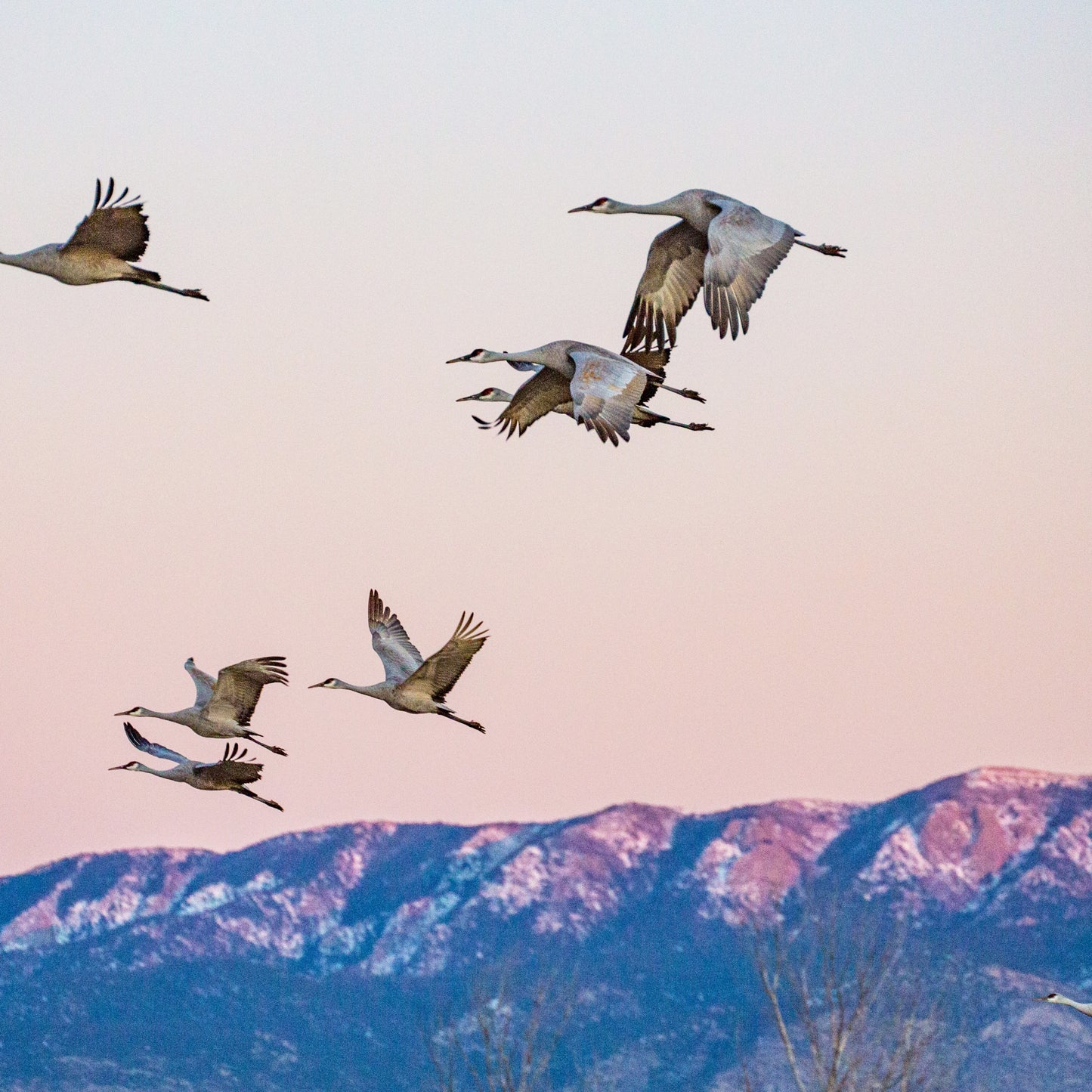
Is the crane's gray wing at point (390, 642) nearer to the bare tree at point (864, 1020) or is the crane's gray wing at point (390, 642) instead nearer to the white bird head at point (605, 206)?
the white bird head at point (605, 206)

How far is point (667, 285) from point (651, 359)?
0.79 metres

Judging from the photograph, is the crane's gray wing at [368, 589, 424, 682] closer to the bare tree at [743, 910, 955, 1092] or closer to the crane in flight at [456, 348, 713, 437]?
the crane in flight at [456, 348, 713, 437]

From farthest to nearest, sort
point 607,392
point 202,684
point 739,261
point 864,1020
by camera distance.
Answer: point 864,1020, point 202,684, point 739,261, point 607,392

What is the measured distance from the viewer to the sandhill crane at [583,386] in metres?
22.8

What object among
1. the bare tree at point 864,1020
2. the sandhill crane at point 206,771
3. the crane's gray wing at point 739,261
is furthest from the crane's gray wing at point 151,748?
the bare tree at point 864,1020

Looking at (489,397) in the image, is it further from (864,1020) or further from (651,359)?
(864,1020)

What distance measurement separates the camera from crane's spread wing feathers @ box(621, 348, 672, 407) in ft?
Result: 87.1

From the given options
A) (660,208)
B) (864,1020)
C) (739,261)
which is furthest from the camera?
(864,1020)

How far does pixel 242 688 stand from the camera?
28625mm

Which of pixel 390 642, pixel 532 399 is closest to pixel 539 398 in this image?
pixel 532 399

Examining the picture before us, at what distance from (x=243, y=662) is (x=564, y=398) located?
14.7 ft

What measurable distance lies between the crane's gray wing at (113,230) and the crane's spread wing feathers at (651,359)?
4991 millimetres

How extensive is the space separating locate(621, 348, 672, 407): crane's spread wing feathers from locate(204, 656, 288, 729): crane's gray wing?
16.9 ft

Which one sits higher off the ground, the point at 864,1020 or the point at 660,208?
the point at 660,208
